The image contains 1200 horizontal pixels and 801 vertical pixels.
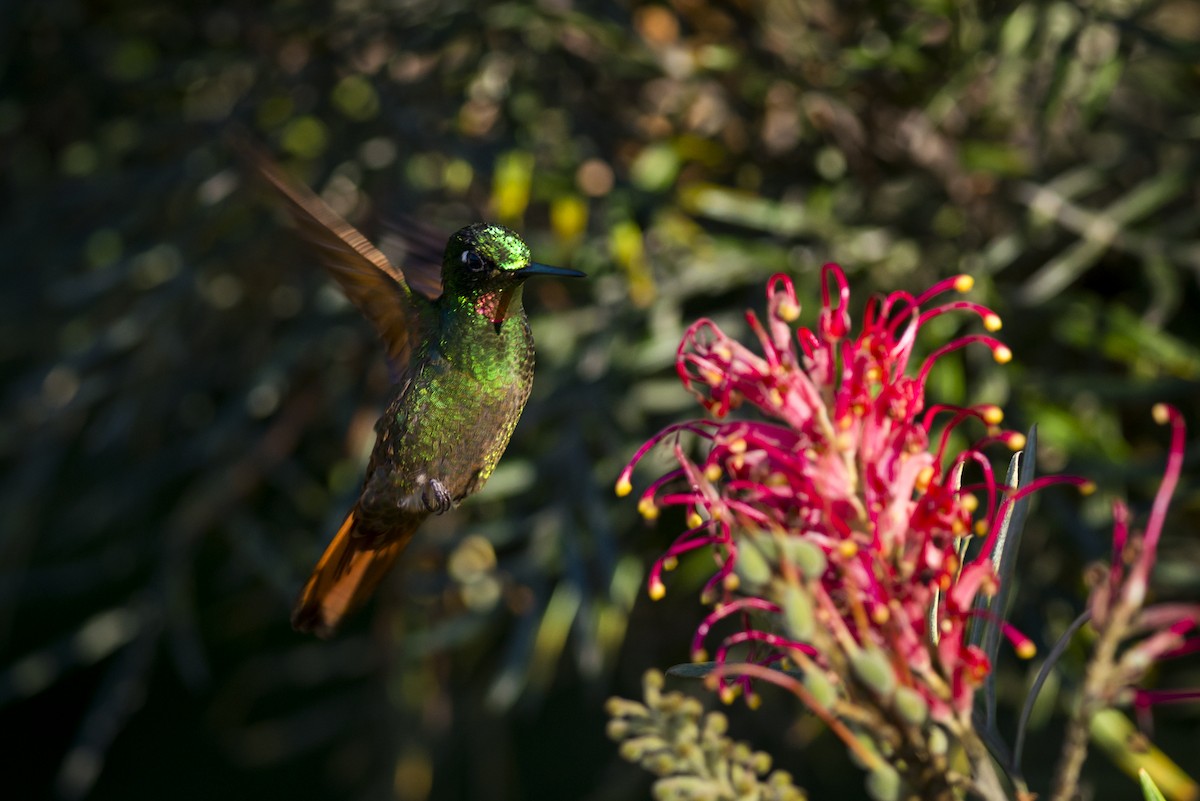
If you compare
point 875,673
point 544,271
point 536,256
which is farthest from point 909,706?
point 536,256

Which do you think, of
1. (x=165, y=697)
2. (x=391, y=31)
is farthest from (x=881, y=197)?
(x=165, y=697)

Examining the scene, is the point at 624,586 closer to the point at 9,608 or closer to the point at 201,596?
the point at 9,608

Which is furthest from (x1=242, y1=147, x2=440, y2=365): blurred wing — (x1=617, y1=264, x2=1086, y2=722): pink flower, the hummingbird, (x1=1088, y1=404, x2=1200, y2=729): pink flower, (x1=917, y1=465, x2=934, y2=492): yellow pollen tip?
(x1=1088, y1=404, x2=1200, y2=729): pink flower

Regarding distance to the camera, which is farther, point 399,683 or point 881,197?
point 399,683

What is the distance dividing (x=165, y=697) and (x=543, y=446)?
1632mm

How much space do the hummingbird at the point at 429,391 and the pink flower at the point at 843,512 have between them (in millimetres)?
301

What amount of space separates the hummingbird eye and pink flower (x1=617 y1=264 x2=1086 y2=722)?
283mm

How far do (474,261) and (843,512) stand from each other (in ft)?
1.44

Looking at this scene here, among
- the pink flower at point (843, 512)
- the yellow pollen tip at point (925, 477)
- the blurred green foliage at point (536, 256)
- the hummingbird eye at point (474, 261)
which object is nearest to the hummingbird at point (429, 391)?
the hummingbird eye at point (474, 261)

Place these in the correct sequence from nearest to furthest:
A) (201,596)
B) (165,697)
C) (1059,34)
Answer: (1059,34) < (201,596) < (165,697)

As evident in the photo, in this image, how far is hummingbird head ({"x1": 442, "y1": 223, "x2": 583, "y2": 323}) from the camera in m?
0.99

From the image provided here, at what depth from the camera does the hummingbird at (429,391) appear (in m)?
1.00

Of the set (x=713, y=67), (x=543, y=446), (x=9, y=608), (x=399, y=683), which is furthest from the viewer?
(x=9, y=608)

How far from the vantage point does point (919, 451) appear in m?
0.68
